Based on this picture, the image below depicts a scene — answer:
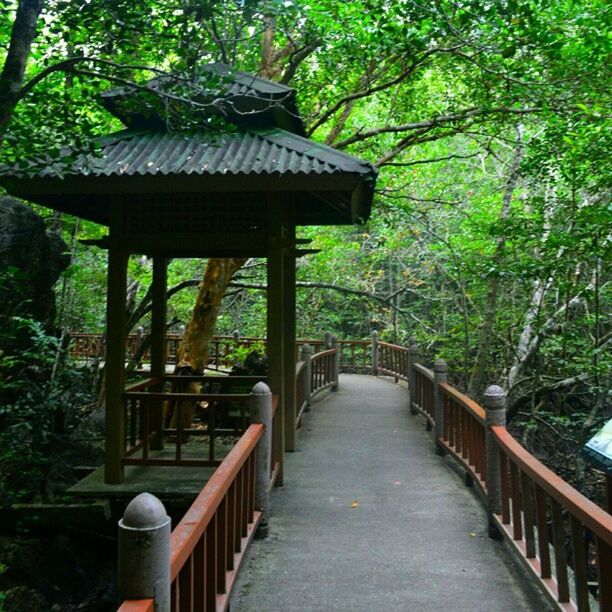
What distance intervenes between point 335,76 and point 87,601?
8.74 metres

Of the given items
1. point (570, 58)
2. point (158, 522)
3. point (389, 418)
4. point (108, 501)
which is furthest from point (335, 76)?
point (158, 522)

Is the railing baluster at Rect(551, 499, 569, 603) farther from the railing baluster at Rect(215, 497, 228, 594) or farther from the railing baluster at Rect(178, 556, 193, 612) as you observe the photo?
the railing baluster at Rect(178, 556, 193, 612)

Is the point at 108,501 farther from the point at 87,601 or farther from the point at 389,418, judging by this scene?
the point at 389,418

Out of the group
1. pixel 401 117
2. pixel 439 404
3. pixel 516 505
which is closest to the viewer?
pixel 516 505

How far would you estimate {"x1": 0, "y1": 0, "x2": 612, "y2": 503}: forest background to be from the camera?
190 inches

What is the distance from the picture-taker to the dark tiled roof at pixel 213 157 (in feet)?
17.9

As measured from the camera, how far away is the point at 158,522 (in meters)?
2.04

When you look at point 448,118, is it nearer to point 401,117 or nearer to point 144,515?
point 401,117

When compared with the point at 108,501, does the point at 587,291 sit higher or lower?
higher

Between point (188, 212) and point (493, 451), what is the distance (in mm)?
3847

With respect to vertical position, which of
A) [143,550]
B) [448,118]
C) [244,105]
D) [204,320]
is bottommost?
[143,550]

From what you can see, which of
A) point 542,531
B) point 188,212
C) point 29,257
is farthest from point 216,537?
point 29,257

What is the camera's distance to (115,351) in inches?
246

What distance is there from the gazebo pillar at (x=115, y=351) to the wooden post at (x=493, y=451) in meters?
3.64
